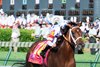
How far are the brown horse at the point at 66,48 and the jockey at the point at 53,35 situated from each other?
A: 0.10m

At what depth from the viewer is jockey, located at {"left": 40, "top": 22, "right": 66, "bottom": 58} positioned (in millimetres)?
9766

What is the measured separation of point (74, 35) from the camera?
9.30 metres

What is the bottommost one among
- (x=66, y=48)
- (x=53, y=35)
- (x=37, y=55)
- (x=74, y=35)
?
(x=37, y=55)

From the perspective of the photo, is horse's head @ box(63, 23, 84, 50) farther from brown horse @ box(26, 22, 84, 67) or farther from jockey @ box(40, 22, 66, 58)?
jockey @ box(40, 22, 66, 58)

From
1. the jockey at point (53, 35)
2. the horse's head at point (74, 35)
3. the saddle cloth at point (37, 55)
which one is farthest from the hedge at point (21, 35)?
the horse's head at point (74, 35)

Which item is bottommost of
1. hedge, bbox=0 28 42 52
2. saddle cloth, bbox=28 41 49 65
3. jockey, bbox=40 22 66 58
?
hedge, bbox=0 28 42 52

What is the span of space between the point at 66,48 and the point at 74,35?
43cm

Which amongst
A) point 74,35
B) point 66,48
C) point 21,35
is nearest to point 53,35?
point 66,48

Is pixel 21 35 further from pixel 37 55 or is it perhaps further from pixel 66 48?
pixel 66 48

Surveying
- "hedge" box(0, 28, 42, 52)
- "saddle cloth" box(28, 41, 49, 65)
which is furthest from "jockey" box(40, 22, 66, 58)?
"hedge" box(0, 28, 42, 52)

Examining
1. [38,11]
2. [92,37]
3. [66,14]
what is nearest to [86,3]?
[66,14]

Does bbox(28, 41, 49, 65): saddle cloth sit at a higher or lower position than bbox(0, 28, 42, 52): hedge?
higher

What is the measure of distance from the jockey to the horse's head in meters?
0.16

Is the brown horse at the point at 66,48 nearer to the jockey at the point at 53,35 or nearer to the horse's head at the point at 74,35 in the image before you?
the horse's head at the point at 74,35
